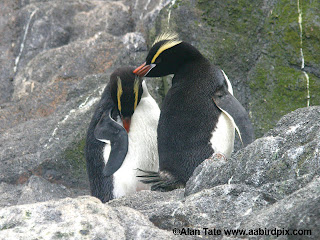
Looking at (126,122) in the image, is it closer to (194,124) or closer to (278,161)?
(194,124)

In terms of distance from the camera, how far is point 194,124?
159 inches

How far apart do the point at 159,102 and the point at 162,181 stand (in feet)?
5.74

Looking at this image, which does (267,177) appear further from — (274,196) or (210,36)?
(210,36)

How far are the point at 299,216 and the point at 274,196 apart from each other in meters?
0.38

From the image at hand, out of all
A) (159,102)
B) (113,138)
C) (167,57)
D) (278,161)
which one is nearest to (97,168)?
(113,138)

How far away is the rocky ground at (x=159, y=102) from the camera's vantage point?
2.12m

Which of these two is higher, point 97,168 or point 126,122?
point 126,122

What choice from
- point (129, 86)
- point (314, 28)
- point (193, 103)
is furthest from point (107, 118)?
point (314, 28)

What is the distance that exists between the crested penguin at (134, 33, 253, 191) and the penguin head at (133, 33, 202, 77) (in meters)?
0.09

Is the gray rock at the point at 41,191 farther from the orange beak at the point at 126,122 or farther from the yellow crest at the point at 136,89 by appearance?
the yellow crest at the point at 136,89

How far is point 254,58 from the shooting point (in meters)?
5.57

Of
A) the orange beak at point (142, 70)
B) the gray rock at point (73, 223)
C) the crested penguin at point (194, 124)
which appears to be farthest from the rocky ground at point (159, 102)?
the orange beak at point (142, 70)

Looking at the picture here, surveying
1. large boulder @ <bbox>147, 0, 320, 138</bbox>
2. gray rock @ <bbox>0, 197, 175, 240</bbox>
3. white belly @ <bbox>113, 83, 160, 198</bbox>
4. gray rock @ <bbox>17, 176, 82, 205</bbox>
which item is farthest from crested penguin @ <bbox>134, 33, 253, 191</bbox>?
gray rock @ <bbox>0, 197, 175, 240</bbox>

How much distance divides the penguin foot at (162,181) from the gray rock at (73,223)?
161 centimetres
